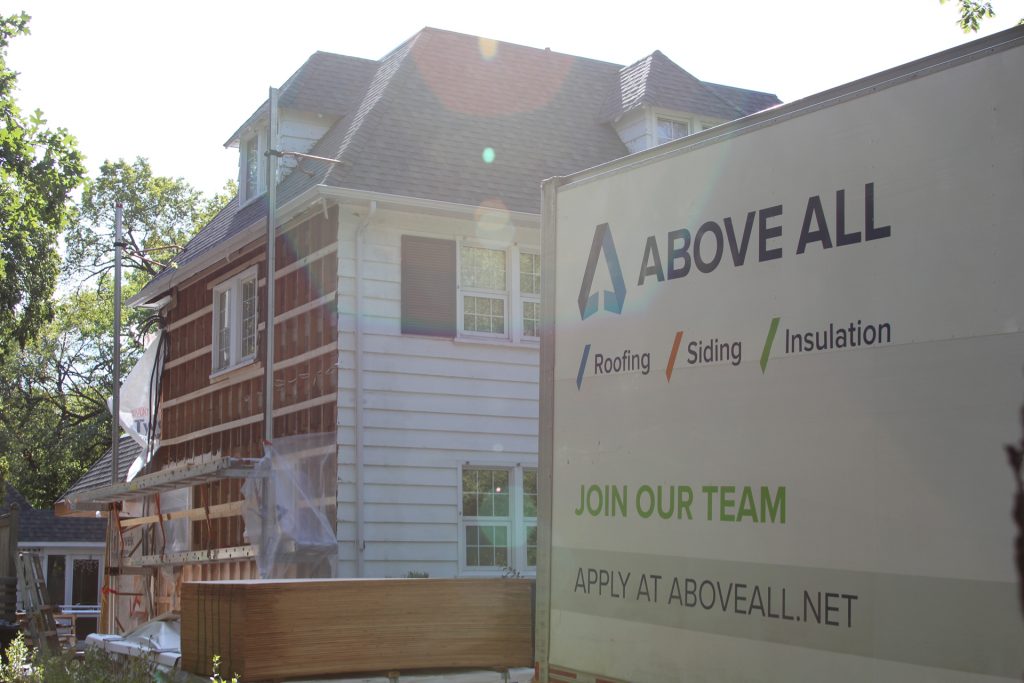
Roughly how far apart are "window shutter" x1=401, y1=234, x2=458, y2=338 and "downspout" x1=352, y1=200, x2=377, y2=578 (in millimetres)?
581

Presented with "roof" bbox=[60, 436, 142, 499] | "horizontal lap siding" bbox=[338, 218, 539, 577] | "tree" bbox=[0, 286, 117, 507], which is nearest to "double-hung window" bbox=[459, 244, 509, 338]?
"horizontal lap siding" bbox=[338, 218, 539, 577]

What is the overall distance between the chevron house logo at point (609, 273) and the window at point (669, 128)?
12964mm

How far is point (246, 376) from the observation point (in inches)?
684

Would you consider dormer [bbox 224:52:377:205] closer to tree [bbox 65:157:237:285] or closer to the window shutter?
the window shutter

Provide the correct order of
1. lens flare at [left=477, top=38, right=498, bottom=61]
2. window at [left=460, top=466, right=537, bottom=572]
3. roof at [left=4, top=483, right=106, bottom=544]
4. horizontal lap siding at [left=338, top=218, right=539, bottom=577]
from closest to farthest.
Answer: horizontal lap siding at [left=338, top=218, right=539, bottom=577]
window at [left=460, top=466, right=537, bottom=572]
lens flare at [left=477, top=38, right=498, bottom=61]
roof at [left=4, top=483, right=106, bottom=544]

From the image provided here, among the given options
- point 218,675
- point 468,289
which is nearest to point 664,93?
point 468,289

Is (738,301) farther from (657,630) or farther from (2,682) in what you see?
(2,682)

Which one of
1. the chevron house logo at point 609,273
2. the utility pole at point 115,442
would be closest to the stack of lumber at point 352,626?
the chevron house logo at point 609,273

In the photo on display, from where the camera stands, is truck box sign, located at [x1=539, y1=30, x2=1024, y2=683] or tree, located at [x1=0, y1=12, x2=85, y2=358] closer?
truck box sign, located at [x1=539, y1=30, x2=1024, y2=683]

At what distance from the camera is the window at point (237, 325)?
58.3 feet

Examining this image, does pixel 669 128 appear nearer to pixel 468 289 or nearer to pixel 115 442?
pixel 468 289

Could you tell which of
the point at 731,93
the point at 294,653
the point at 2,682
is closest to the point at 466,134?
the point at 731,93

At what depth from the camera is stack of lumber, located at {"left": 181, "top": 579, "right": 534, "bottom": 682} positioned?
789cm

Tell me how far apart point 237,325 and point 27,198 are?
3.62 m
